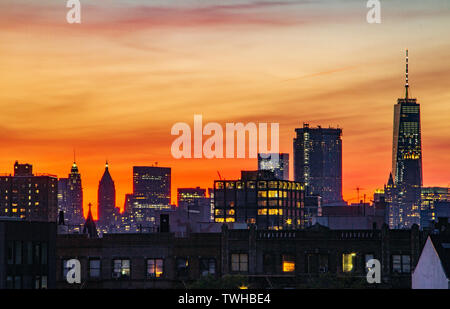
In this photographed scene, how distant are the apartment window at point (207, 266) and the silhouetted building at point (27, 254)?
1436 cm

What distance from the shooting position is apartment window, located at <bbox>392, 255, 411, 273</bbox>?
89.1m

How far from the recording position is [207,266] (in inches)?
3570

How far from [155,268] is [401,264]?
23267 mm

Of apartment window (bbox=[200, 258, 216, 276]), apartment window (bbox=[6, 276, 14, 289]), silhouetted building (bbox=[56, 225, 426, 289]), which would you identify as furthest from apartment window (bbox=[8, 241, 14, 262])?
apartment window (bbox=[200, 258, 216, 276])

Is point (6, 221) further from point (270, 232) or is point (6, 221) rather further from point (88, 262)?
point (270, 232)

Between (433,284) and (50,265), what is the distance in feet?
108

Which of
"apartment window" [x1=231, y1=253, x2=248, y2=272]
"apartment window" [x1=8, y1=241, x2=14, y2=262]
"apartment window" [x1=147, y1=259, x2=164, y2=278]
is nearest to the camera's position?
"apartment window" [x1=8, y1=241, x2=14, y2=262]

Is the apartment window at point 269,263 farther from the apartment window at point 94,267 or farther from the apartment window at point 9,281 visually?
the apartment window at point 9,281

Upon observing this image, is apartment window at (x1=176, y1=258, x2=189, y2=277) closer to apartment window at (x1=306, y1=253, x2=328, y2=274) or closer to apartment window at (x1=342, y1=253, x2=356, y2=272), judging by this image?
apartment window at (x1=306, y1=253, x2=328, y2=274)

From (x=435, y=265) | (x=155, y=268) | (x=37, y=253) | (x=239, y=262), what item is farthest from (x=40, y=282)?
(x=435, y=265)

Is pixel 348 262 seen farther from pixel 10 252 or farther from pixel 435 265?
pixel 10 252

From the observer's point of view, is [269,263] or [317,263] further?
[269,263]

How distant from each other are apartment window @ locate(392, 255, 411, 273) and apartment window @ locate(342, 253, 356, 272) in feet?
12.2
